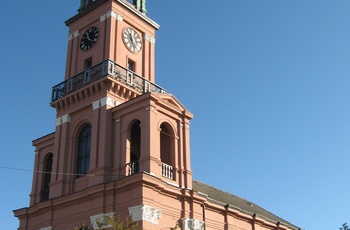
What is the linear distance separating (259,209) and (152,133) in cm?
1901

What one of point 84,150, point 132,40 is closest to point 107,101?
point 84,150

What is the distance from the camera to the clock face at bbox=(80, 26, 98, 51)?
105 ft

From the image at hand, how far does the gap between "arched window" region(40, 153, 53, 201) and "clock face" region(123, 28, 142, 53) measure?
865cm

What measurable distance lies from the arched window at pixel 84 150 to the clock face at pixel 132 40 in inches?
235

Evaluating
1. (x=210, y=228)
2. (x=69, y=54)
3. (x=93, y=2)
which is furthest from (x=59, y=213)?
(x=93, y=2)

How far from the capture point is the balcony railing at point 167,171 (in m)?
26.7

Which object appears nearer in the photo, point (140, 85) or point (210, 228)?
point (210, 228)

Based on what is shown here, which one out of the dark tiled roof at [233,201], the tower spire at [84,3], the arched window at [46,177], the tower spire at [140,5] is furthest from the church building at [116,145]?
the dark tiled roof at [233,201]

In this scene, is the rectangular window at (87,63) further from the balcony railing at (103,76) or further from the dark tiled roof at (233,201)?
the dark tiled roof at (233,201)

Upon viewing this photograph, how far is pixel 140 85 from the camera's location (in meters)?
30.4

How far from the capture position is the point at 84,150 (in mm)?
29281

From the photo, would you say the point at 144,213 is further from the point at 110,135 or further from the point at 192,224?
the point at 110,135

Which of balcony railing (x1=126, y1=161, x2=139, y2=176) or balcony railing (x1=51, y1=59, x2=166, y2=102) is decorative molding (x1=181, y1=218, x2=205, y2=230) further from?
balcony railing (x1=51, y1=59, x2=166, y2=102)

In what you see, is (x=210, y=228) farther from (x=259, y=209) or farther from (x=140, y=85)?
(x=259, y=209)
